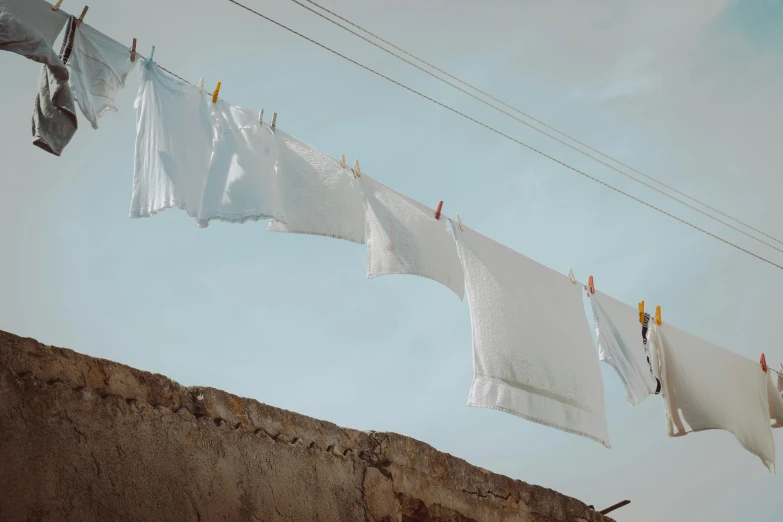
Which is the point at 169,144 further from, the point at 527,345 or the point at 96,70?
the point at 527,345

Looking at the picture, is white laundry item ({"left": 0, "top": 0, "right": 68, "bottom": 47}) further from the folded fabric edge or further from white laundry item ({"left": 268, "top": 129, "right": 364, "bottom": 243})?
the folded fabric edge

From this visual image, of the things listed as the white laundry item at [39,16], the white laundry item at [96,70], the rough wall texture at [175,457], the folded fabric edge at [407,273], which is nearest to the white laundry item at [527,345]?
the folded fabric edge at [407,273]

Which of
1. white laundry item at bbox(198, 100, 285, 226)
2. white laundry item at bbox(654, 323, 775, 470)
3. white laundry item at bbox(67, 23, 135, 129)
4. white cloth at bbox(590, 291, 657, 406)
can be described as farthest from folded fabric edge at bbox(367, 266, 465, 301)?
white laundry item at bbox(654, 323, 775, 470)

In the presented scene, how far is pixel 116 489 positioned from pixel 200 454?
1.02 ft

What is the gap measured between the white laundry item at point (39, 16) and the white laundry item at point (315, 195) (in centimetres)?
94

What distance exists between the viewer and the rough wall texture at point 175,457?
7.39 ft

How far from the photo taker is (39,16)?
9.70 feet

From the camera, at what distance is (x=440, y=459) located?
342 centimetres

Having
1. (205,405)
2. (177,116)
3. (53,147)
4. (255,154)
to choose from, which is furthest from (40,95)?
(205,405)

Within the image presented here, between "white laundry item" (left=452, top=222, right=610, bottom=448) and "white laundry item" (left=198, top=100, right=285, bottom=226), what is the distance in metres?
1.03

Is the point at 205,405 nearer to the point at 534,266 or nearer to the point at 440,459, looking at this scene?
the point at 440,459

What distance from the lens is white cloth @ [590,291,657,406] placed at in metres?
4.18

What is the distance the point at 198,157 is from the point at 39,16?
28.9 inches

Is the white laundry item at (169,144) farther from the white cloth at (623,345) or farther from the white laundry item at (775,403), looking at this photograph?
the white laundry item at (775,403)
